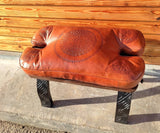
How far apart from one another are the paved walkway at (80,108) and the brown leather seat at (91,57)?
0.56 m

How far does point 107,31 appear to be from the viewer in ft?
5.32

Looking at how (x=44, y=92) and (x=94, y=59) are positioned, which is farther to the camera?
(x=44, y=92)

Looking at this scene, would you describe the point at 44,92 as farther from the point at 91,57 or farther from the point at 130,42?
the point at 130,42

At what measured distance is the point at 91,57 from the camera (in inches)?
54.9

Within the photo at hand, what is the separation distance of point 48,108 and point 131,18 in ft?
4.50

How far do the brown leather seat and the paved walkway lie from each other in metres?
0.56

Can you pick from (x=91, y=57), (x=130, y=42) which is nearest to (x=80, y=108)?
(x=91, y=57)

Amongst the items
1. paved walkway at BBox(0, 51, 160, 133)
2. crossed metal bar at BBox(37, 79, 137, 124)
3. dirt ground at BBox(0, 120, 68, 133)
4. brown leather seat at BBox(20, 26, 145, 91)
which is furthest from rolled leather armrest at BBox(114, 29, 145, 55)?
dirt ground at BBox(0, 120, 68, 133)

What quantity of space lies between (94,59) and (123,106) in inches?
21.9

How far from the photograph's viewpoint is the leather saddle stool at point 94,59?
1342 millimetres

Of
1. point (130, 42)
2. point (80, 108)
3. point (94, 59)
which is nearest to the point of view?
point (94, 59)

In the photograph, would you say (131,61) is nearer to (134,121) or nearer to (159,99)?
(134,121)

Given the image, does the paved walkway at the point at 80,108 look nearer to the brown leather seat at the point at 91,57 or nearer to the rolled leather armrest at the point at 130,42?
the brown leather seat at the point at 91,57

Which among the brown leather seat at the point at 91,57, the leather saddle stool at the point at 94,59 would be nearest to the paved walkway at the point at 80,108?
the leather saddle stool at the point at 94,59
